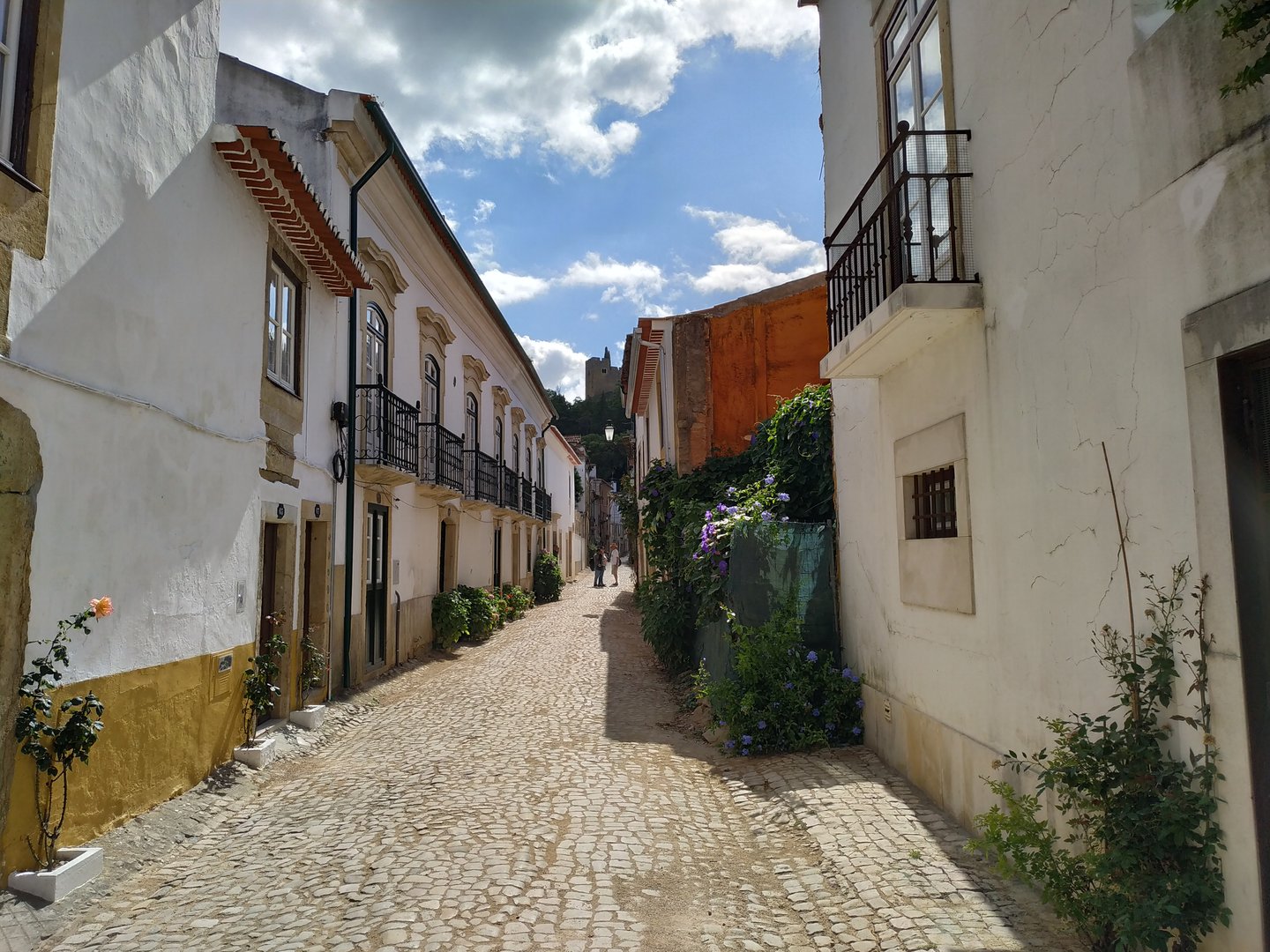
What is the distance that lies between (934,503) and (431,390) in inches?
397

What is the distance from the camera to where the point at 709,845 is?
4.79 m

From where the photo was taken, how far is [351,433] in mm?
9531

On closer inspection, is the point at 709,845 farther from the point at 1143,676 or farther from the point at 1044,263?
the point at 1044,263

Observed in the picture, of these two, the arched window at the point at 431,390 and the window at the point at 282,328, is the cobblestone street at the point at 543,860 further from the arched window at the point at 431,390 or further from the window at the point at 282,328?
the arched window at the point at 431,390

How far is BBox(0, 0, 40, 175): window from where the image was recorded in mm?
3992

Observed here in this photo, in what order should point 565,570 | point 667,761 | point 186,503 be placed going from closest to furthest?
point 186,503, point 667,761, point 565,570

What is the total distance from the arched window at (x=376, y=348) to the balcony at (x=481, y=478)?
3.92 metres

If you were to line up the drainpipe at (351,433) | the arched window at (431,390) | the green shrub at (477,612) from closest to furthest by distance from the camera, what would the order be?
the drainpipe at (351,433) < the arched window at (431,390) < the green shrub at (477,612)

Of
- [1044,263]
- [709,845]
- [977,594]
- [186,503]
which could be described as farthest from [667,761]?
[1044,263]

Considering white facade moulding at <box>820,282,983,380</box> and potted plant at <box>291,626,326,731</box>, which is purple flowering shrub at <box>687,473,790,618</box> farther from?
potted plant at <box>291,626,326,731</box>

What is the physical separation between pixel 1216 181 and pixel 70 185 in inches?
200

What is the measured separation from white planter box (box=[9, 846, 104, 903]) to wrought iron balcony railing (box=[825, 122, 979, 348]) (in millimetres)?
5105

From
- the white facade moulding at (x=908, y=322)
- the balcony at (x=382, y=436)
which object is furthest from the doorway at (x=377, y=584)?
the white facade moulding at (x=908, y=322)

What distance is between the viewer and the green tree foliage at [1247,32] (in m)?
2.48
